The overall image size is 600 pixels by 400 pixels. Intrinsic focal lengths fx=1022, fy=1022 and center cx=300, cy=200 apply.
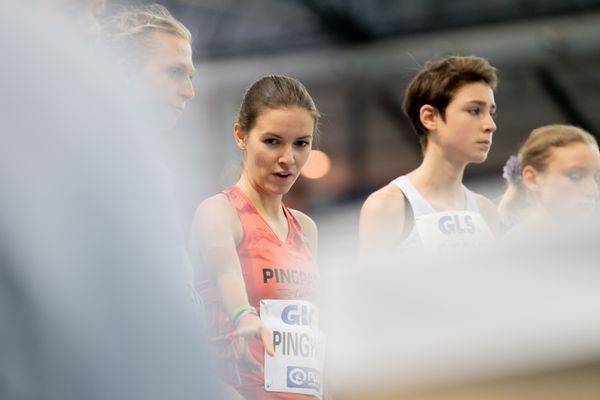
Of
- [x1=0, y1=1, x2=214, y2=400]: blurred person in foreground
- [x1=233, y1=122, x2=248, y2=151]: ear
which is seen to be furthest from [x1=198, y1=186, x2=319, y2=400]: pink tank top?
[x1=0, y1=1, x2=214, y2=400]: blurred person in foreground

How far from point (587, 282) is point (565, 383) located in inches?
2.6

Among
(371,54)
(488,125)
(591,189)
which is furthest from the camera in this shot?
(371,54)

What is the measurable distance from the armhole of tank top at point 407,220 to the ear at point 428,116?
22 cm

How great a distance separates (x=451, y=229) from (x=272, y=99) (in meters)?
0.52

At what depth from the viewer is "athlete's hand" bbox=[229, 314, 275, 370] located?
196cm

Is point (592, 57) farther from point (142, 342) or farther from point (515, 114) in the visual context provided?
point (142, 342)

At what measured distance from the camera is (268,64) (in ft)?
40.0

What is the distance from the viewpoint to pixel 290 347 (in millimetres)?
2076

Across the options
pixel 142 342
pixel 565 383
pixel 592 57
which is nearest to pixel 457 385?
pixel 565 383

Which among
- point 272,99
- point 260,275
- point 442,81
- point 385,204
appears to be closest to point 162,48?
point 272,99

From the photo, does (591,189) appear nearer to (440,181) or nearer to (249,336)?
(440,181)

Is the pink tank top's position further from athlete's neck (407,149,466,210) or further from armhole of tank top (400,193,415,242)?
athlete's neck (407,149,466,210)

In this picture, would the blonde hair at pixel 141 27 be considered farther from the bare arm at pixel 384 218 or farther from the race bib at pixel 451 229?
the race bib at pixel 451 229

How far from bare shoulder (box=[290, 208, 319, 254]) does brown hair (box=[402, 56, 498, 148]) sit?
41cm
